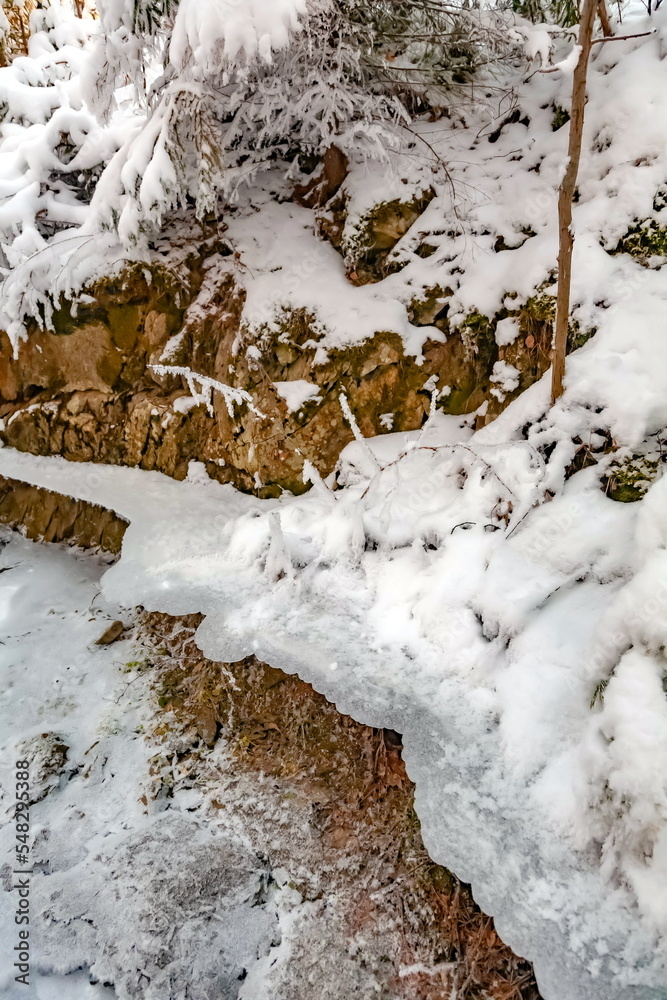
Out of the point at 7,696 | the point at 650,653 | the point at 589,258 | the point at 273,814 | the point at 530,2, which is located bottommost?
the point at 7,696

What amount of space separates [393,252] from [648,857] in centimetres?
476

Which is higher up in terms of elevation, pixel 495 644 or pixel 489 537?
pixel 489 537

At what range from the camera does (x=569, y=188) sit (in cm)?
292

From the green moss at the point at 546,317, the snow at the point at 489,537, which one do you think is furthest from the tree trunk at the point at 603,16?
the green moss at the point at 546,317

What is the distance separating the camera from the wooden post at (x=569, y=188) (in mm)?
2678

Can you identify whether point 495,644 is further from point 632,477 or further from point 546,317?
point 546,317

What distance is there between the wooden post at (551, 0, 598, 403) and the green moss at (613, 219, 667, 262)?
902mm

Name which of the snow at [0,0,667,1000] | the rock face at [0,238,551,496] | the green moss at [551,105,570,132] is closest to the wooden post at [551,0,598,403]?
the snow at [0,0,667,1000]

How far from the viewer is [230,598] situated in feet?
12.1

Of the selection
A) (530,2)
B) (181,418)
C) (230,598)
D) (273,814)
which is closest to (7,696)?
(230,598)

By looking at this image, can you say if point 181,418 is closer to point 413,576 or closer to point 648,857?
point 413,576

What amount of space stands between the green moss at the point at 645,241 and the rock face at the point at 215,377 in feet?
2.45

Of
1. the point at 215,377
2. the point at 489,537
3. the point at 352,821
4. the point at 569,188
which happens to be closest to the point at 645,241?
the point at 569,188

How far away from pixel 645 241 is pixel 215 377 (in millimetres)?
3980
